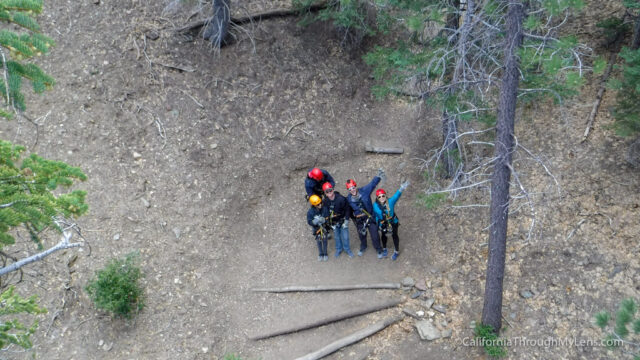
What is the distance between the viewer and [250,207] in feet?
43.1

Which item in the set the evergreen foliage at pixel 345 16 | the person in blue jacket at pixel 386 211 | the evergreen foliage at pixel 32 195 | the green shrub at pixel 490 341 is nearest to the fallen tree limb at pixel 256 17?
the evergreen foliage at pixel 345 16

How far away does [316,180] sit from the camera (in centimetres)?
1154

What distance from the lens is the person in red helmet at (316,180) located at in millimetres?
11461

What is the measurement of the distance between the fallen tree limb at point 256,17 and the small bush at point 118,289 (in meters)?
7.69

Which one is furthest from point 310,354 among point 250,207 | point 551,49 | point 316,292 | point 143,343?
point 551,49

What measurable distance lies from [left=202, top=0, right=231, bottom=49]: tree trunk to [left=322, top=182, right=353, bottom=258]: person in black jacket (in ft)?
21.7

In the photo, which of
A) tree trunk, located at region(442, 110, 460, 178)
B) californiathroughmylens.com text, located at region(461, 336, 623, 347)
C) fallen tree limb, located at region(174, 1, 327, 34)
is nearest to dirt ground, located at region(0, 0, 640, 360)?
californiathroughmylens.com text, located at region(461, 336, 623, 347)

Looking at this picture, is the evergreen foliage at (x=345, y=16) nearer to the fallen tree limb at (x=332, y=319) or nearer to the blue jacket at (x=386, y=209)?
the blue jacket at (x=386, y=209)

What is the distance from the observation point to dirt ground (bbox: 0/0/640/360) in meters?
10.2

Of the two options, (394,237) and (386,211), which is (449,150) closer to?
(386,211)

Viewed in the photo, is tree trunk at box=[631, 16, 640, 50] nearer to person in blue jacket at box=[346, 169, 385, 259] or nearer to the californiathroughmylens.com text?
person in blue jacket at box=[346, 169, 385, 259]

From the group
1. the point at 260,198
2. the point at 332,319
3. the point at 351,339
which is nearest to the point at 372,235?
the point at 332,319

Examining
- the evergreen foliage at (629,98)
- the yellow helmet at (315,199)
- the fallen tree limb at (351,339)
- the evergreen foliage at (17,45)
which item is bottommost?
the fallen tree limb at (351,339)

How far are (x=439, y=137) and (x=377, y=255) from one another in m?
4.74
